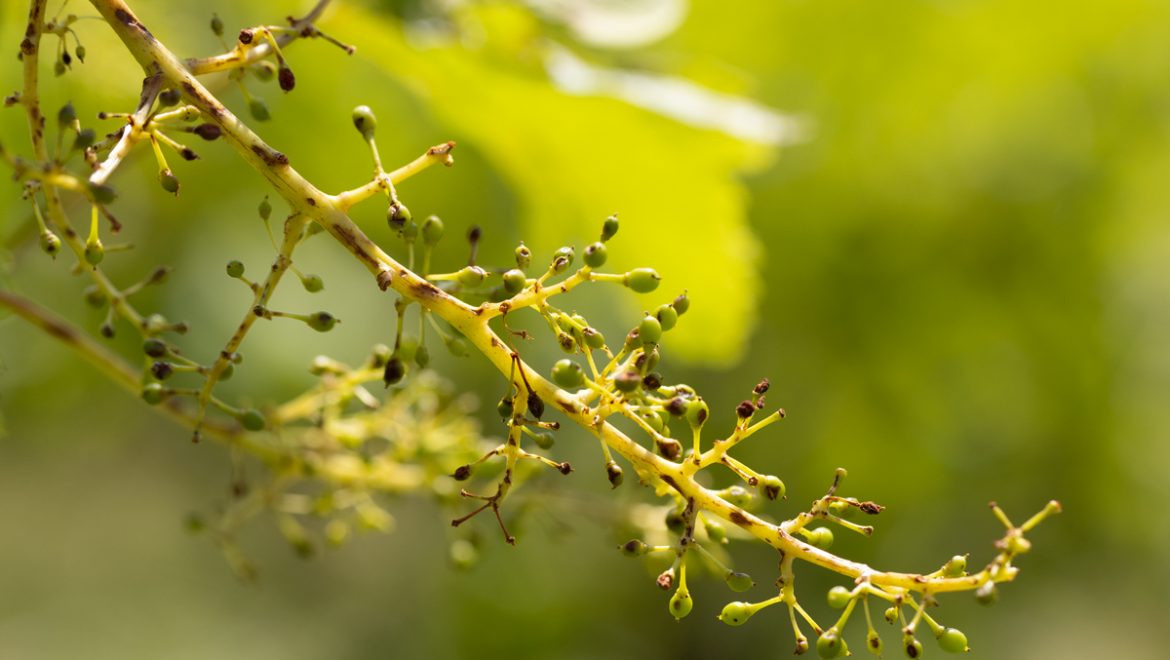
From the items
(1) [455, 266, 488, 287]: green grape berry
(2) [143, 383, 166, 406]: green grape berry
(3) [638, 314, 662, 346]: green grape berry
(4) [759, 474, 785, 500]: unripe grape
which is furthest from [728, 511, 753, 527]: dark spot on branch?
(2) [143, 383, 166, 406]: green grape berry

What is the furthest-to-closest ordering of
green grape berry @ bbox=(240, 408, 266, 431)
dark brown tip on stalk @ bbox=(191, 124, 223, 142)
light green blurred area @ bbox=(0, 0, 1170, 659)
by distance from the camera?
1. light green blurred area @ bbox=(0, 0, 1170, 659)
2. green grape berry @ bbox=(240, 408, 266, 431)
3. dark brown tip on stalk @ bbox=(191, 124, 223, 142)

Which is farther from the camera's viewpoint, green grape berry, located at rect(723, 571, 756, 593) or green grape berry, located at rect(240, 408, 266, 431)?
green grape berry, located at rect(240, 408, 266, 431)

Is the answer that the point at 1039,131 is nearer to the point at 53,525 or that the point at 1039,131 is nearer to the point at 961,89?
the point at 961,89

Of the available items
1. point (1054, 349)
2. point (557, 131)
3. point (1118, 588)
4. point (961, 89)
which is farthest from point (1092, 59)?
point (557, 131)

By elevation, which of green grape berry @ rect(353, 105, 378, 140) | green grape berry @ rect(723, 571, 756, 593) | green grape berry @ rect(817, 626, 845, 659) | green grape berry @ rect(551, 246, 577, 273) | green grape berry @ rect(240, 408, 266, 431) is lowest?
green grape berry @ rect(240, 408, 266, 431)

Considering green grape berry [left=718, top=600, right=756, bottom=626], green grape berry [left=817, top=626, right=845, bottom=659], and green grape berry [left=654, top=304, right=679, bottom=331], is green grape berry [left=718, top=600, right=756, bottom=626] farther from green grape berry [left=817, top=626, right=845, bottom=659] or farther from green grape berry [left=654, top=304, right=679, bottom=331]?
green grape berry [left=654, top=304, right=679, bottom=331]

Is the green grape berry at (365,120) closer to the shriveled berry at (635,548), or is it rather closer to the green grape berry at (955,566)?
the shriveled berry at (635,548)

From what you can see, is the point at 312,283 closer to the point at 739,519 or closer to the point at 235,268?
the point at 235,268
